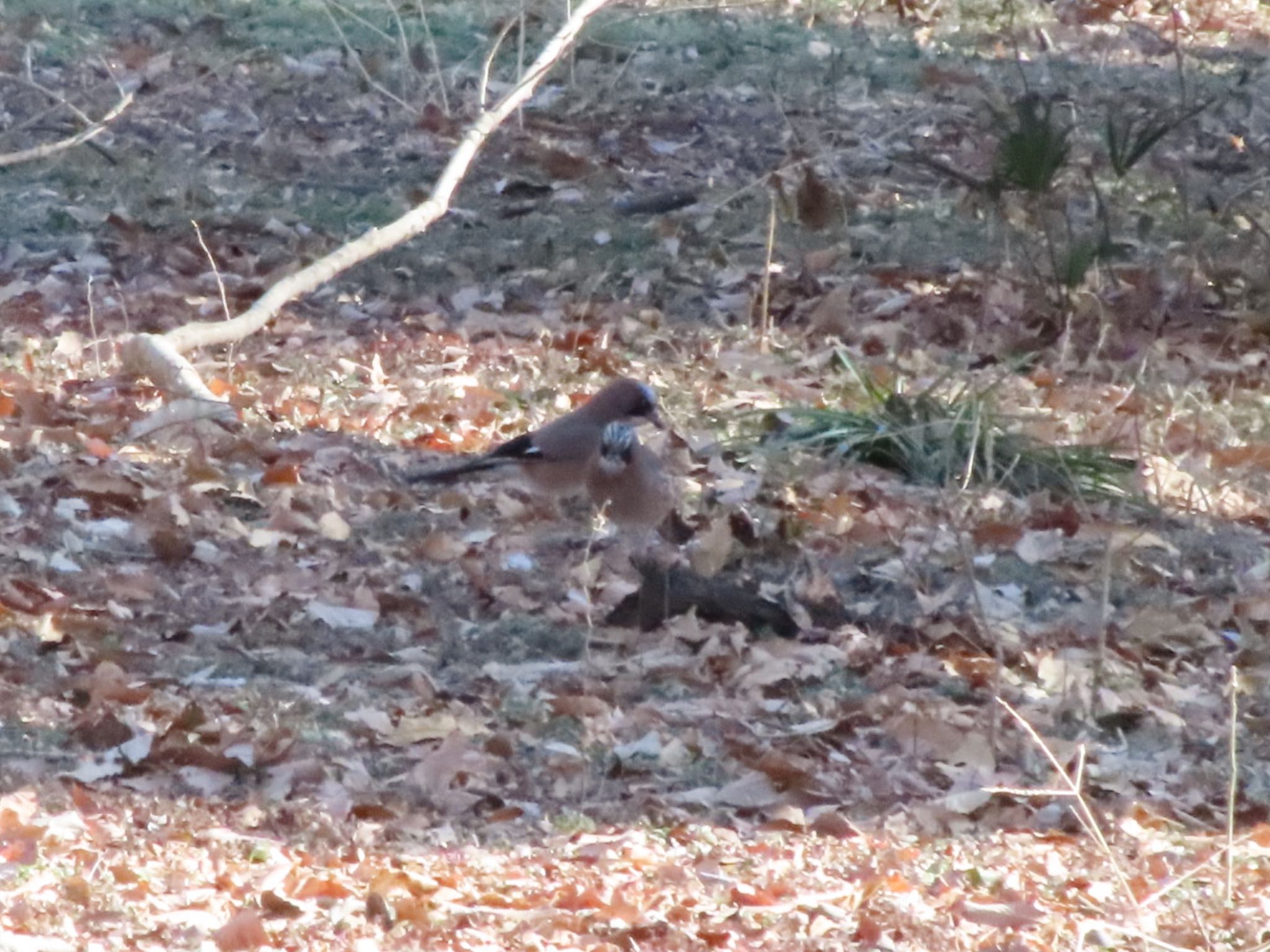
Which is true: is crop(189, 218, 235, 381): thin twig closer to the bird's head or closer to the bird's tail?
the bird's tail

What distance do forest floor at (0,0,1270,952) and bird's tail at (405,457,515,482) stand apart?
0.25 feet

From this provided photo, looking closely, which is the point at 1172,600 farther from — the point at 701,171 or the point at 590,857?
the point at 701,171

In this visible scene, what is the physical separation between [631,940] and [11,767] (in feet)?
4.86

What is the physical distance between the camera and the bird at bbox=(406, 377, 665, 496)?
252 inches

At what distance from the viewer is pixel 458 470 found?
6.55 meters

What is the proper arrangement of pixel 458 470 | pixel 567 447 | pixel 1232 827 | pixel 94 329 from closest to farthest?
pixel 1232 827 → pixel 567 447 → pixel 458 470 → pixel 94 329

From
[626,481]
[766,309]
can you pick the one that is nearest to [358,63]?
[766,309]

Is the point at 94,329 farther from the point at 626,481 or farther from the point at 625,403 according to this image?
the point at 626,481

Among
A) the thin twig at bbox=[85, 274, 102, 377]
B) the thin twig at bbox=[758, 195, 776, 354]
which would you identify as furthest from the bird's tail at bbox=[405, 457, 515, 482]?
the thin twig at bbox=[758, 195, 776, 354]

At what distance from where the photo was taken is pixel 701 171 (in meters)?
11.0

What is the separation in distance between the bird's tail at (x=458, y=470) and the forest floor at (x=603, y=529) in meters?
0.08

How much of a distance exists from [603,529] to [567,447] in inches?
10.4

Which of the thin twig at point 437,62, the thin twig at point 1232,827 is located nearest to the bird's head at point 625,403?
the thin twig at point 1232,827

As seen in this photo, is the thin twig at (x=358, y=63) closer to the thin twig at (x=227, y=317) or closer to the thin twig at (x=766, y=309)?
the thin twig at (x=227, y=317)
